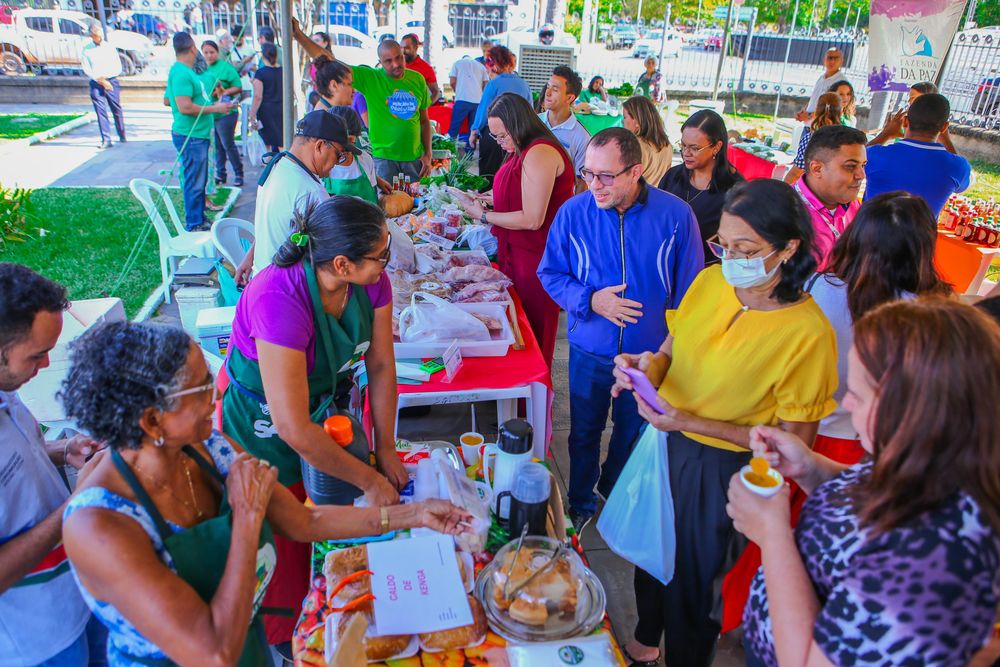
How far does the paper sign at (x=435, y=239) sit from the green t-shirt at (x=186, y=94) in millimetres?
3850

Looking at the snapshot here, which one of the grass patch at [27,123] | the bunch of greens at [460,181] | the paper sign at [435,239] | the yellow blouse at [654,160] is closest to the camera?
the paper sign at [435,239]

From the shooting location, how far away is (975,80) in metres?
12.6

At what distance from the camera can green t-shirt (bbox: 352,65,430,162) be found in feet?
18.6

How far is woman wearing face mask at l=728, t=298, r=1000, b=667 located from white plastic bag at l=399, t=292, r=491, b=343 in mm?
1902

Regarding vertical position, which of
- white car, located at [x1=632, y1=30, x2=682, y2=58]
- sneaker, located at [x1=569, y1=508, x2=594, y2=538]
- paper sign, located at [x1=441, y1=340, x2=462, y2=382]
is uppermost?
white car, located at [x1=632, y1=30, x2=682, y2=58]

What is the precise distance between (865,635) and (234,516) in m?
1.24

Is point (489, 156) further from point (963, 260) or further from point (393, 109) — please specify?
point (963, 260)

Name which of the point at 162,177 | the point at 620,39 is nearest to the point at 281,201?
the point at 162,177

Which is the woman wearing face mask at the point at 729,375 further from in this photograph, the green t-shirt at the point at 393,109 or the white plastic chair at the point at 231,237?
the green t-shirt at the point at 393,109

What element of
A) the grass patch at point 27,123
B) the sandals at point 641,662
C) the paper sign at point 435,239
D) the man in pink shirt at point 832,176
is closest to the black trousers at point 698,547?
the sandals at point 641,662

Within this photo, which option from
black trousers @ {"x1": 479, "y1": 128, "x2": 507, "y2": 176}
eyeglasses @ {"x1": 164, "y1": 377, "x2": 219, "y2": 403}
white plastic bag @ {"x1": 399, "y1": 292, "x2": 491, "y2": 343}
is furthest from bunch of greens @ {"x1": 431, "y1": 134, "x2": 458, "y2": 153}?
eyeglasses @ {"x1": 164, "y1": 377, "x2": 219, "y2": 403}

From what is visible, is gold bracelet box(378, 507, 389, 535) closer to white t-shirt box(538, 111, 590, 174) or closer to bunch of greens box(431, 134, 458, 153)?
white t-shirt box(538, 111, 590, 174)

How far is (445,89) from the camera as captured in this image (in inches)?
672

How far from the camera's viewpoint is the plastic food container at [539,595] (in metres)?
1.54
